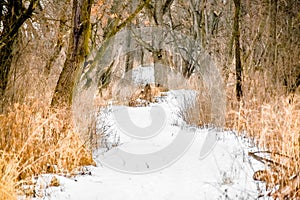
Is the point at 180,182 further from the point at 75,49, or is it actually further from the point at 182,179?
the point at 75,49

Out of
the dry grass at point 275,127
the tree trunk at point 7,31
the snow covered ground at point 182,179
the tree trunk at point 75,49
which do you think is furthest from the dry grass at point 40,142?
the dry grass at point 275,127

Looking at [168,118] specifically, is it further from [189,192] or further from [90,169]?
[189,192]

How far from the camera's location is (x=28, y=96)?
15.9 ft

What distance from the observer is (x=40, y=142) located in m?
4.04

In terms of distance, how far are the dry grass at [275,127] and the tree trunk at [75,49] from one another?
2578 mm

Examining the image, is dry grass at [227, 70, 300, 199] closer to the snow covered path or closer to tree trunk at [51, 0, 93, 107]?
the snow covered path

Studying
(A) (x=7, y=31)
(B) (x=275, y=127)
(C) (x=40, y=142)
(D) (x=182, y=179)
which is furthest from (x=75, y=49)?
(B) (x=275, y=127)

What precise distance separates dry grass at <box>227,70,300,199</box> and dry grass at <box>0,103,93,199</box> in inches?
88.6

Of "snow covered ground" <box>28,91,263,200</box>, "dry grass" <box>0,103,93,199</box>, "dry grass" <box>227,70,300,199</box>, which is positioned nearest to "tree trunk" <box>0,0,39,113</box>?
"dry grass" <box>0,103,93,199</box>

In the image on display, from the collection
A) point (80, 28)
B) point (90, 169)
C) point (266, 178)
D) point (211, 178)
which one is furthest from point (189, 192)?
point (80, 28)

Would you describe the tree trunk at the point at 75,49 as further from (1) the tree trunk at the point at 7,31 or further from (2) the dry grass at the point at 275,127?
(2) the dry grass at the point at 275,127

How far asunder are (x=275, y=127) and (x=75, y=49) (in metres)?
2.97

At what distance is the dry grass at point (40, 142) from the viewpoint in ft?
12.0

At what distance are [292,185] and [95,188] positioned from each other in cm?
197
